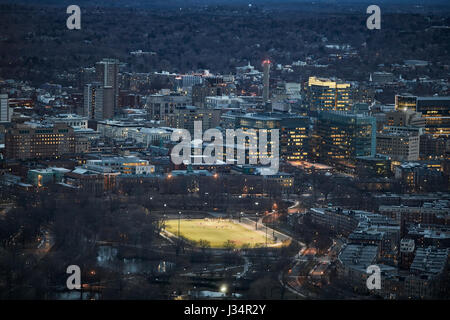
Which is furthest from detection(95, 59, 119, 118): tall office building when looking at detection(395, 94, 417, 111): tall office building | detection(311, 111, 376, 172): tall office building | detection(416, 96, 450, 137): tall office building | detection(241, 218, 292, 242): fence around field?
detection(241, 218, 292, 242): fence around field

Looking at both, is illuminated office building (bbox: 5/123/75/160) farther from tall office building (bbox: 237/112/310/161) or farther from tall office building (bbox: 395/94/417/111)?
tall office building (bbox: 395/94/417/111)

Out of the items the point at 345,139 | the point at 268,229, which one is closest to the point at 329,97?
the point at 345,139

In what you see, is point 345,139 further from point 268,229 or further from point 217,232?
point 217,232

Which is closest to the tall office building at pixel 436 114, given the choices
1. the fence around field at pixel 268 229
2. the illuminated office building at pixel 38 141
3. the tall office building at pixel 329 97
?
the tall office building at pixel 329 97

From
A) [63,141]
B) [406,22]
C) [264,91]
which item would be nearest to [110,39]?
[406,22]

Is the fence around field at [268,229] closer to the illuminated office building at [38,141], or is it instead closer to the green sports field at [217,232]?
the green sports field at [217,232]

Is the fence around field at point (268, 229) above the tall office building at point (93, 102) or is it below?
below
